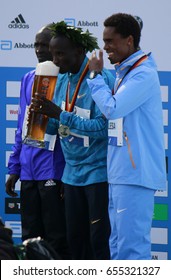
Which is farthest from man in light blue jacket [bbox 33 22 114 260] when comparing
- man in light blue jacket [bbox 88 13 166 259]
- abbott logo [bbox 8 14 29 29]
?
abbott logo [bbox 8 14 29 29]

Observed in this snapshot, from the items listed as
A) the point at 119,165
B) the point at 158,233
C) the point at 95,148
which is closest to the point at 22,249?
the point at 119,165

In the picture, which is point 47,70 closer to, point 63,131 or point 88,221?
point 63,131

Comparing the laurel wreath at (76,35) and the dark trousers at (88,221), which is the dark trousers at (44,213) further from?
the laurel wreath at (76,35)

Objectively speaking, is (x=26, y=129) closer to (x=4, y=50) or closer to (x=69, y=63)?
(x=69, y=63)

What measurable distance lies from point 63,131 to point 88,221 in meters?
0.61

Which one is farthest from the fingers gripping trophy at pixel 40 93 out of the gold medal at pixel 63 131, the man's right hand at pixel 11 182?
the man's right hand at pixel 11 182

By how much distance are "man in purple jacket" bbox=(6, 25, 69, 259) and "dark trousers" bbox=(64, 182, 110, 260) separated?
0.30 meters

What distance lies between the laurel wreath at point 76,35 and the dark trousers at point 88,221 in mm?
A: 872

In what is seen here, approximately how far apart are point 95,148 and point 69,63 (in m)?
0.55

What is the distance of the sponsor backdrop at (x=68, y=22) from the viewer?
542cm

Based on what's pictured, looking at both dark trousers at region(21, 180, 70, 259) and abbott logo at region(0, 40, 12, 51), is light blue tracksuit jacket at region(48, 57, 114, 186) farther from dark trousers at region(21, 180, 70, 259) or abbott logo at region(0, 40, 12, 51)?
abbott logo at region(0, 40, 12, 51)

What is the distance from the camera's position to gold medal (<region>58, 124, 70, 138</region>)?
14.9 ft

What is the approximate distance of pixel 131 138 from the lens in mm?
4168

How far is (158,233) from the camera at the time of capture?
5.57 m
